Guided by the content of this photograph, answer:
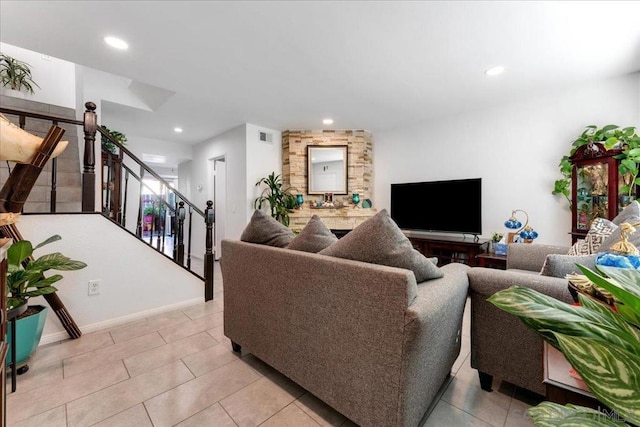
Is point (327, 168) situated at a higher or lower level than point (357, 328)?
higher

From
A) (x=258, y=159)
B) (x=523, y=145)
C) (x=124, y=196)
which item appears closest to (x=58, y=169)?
(x=124, y=196)

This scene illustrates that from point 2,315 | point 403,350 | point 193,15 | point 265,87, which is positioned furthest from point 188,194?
point 403,350

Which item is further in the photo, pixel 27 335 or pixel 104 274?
pixel 104 274

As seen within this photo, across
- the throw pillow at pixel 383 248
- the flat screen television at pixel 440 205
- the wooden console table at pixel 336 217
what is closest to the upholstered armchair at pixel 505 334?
the throw pillow at pixel 383 248

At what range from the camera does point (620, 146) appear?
249 cm

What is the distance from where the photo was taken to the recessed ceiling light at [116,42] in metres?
2.17

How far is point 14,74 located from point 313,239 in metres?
4.32

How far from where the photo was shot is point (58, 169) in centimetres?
344

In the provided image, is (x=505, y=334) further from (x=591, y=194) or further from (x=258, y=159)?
(x=258, y=159)

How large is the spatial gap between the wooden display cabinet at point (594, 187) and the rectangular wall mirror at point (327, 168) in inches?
114

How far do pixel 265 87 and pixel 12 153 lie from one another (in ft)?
8.78

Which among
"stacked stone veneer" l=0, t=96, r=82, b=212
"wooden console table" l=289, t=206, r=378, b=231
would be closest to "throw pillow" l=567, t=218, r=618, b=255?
"wooden console table" l=289, t=206, r=378, b=231

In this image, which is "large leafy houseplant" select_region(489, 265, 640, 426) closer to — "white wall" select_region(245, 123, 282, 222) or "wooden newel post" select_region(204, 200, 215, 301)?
"wooden newel post" select_region(204, 200, 215, 301)

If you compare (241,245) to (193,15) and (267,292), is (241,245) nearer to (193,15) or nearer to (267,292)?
(267,292)
